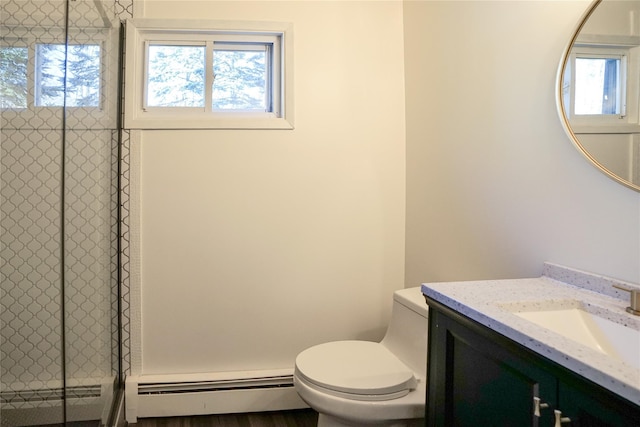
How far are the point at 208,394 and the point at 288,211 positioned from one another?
1.01m

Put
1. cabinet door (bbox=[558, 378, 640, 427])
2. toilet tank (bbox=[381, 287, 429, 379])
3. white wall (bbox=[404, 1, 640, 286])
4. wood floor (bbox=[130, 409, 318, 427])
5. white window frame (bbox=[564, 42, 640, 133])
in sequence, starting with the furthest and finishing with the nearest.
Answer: wood floor (bbox=[130, 409, 318, 427])
toilet tank (bbox=[381, 287, 429, 379])
white wall (bbox=[404, 1, 640, 286])
white window frame (bbox=[564, 42, 640, 133])
cabinet door (bbox=[558, 378, 640, 427])

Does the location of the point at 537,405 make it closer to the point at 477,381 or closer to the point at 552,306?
the point at 477,381

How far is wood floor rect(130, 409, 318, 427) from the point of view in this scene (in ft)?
6.68

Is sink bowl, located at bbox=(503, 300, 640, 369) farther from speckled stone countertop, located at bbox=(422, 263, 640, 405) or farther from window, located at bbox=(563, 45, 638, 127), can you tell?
window, located at bbox=(563, 45, 638, 127)

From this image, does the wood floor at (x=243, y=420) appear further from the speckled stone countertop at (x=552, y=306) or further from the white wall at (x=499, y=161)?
the speckled stone countertop at (x=552, y=306)

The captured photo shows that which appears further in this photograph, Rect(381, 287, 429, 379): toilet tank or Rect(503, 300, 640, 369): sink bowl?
Rect(381, 287, 429, 379): toilet tank

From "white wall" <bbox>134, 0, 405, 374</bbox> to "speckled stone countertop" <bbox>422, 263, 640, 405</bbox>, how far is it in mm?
1114

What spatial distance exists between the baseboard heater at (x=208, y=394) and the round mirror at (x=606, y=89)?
172cm

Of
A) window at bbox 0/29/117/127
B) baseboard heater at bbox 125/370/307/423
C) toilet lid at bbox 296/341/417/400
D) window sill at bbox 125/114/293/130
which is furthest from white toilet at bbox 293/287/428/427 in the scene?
window at bbox 0/29/117/127

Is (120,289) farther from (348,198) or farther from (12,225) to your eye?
(348,198)

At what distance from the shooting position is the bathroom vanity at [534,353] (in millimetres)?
646

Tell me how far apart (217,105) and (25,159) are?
1.09 m

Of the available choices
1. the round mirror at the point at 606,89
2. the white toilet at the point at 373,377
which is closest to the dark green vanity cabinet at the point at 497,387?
the white toilet at the point at 373,377

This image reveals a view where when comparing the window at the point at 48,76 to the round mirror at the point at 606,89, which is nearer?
the round mirror at the point at 606,89
